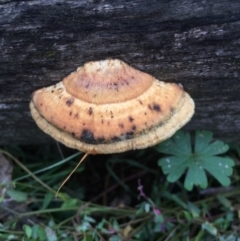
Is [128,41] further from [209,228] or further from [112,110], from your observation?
[209,228]

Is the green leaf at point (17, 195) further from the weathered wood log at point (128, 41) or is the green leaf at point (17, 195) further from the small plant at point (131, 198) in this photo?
the weathered wood log at point (128, 41)

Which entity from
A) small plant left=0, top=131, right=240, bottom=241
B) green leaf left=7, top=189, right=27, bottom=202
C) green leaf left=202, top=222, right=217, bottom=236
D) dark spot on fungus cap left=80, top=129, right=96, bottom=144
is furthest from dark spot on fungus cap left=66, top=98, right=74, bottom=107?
green leaf left=202, top=222, right=217, bottom=236

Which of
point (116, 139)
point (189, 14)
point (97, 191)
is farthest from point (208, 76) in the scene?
point (97, 191)

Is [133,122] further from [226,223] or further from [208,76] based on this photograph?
[226,223]

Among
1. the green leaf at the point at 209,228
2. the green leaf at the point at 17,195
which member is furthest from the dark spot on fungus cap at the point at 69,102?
the green leaf at the point at 209,228

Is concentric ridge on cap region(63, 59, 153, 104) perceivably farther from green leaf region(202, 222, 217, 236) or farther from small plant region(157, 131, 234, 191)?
green leaf region(202, 222, 217, 236)
